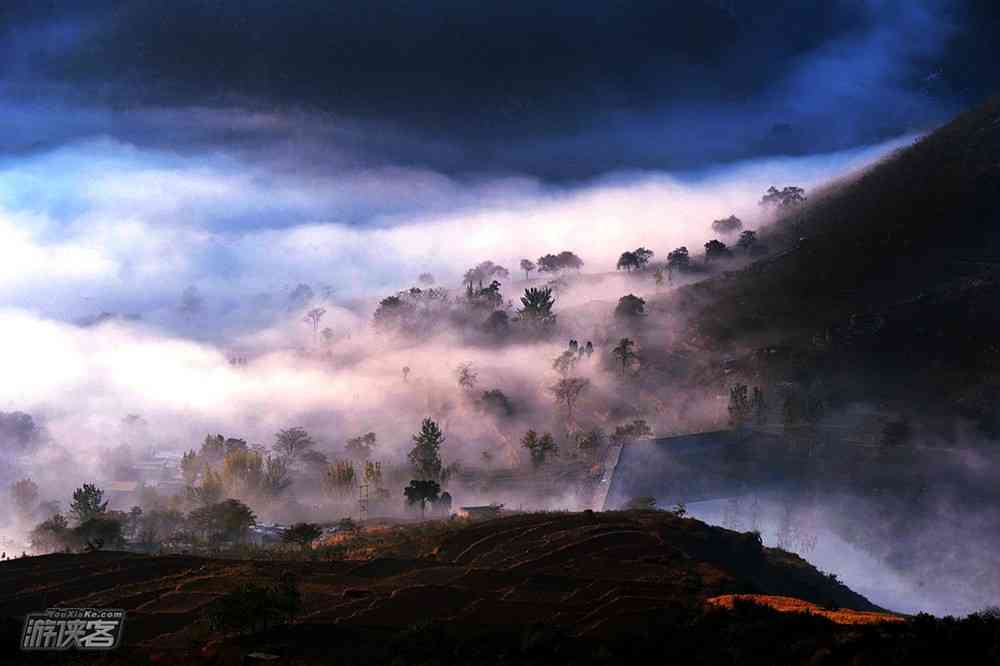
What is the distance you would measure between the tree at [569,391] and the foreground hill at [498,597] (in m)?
97.7

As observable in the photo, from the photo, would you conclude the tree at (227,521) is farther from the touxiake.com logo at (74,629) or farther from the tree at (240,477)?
the touxiake.com logo at (74,629)

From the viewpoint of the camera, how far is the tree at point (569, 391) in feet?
580

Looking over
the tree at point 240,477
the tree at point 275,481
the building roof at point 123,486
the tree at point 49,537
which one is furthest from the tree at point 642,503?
the building roof at point 123,486

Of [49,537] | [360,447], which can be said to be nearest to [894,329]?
[360,447]

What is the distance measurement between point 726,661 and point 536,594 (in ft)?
64.1

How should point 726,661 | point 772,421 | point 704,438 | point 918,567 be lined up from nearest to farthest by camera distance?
point 726,661 → point 918,567 → point 704,438 → point 772,421

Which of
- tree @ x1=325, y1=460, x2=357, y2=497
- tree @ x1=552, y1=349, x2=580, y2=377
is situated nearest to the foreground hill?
tree @ x1=325, y1=460, x2=357, y2=497

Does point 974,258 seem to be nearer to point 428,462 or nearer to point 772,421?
Result: point 772,421

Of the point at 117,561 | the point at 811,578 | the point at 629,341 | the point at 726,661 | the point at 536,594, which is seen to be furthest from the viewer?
the point at 629,341

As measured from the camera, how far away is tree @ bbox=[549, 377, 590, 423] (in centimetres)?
17689

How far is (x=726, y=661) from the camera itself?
119 feet

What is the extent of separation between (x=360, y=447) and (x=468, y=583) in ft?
394

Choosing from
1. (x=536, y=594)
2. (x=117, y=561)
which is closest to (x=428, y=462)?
(x=117, y=561)

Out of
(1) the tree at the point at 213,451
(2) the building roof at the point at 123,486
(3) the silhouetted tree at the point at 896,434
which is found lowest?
(3) the silhouetted tree at the point at 896,434
